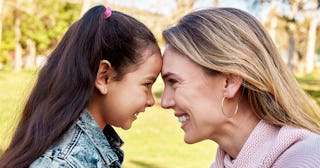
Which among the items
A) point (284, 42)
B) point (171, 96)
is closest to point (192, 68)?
point (171, 96)

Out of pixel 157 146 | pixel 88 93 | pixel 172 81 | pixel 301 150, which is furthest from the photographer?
pixel 157 146

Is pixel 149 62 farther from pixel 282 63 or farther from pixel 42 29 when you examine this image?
pixel 42 29

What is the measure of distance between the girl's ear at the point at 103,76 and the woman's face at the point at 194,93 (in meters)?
0.23

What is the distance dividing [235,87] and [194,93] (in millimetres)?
167

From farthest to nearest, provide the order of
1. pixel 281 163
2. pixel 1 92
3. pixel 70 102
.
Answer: pixel 1 92 → pixel 70 102 → pixel 281 163

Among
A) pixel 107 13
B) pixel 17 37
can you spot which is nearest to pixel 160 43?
pixel 107 13

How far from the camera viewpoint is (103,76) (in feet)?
7.93

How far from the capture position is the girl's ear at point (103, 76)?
94.4 inches

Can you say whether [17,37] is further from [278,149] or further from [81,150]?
[278,149]

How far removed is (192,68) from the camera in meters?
2.39

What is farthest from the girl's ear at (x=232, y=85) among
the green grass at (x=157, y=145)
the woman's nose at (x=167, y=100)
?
the green grass at (x=157, y=145)

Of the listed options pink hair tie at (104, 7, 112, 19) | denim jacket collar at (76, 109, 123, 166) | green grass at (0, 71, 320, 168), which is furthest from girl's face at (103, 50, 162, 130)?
green grass at (0, 71, 320, 168)

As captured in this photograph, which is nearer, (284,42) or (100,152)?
(100,152)

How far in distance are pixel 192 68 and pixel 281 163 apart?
20.5 inches
